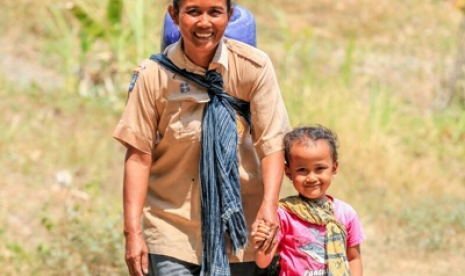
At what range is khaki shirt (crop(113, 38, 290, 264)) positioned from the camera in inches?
118

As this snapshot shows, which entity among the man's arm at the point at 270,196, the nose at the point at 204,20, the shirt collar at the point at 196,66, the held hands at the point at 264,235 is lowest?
the held hands at the point at 264,235

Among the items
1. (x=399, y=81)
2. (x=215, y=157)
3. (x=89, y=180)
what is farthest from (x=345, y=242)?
(x=399, y=81)

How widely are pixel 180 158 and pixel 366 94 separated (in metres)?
5.34

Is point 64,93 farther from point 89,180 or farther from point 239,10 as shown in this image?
point 239,10

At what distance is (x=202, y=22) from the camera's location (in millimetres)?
2881

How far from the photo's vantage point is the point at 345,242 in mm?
3109

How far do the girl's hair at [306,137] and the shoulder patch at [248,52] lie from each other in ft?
0.83

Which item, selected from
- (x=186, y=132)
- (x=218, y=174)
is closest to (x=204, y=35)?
(x=186, y=132)

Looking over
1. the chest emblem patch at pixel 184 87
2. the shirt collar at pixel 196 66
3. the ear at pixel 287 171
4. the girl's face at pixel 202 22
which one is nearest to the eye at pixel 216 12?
the girl's face at pixel 202 22

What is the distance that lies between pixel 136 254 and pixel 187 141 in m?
0.39

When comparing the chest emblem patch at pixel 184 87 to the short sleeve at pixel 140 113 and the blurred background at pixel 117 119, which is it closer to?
the short sleeve at pixel 140 113

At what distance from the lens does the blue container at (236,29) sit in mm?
3414

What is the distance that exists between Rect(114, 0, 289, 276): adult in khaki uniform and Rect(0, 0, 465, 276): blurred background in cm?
195

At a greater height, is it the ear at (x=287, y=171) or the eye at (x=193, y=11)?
the eye at (x=193, y=11)
